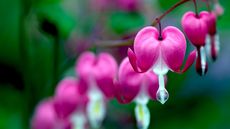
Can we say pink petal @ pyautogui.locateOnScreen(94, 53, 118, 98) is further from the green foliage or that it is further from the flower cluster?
the green foliage

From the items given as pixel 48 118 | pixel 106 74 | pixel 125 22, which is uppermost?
pixel 125 22

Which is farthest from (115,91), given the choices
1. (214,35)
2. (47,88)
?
(47,88)

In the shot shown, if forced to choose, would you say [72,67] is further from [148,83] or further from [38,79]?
[148,83]

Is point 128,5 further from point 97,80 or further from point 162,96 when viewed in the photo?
point 162,96

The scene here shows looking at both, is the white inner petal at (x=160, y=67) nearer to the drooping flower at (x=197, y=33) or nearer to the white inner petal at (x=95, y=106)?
the drooping flower at (x=197, y=33)

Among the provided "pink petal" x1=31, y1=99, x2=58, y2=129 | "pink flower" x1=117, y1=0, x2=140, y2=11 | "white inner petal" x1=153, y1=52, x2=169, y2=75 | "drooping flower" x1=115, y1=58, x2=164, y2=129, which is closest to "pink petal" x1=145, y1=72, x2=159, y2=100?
"drooping flower" x1=115, y1=58, x2=164, y2=129

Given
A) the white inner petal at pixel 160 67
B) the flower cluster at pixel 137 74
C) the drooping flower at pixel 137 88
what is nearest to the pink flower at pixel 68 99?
the flower cluster at pixel 137 74

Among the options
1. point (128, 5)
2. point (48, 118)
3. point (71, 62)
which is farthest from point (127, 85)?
point (128, 5)
